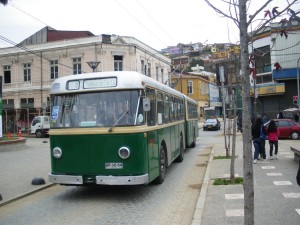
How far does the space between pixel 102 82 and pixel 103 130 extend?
1151mm

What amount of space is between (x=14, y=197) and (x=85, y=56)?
3319cm

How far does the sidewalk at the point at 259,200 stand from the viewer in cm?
649

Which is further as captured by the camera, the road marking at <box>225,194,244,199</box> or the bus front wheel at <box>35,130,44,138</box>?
the bus front wheel at <box>35,130,44,138</box>

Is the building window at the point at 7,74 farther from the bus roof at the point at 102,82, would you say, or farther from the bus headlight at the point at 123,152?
the bus headlight at the point at 123,152

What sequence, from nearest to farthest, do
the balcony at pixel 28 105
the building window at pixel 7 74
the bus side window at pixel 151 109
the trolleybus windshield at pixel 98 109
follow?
the trolleybus windshield at pixel 98 109, the bus side window at pixel 151 109, the balcony at pixel 28 105, the building window at pixel 7 74

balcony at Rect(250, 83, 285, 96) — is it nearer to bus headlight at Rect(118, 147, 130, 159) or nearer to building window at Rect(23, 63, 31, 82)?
building window at Rect(23, 63, 31, 82)

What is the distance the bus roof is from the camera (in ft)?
29.1

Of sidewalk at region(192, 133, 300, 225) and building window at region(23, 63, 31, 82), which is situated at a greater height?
building window at region(23, 63, 31, 82)

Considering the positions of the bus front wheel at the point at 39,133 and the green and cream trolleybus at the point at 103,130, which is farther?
the bus front wheel at the point at 39,133

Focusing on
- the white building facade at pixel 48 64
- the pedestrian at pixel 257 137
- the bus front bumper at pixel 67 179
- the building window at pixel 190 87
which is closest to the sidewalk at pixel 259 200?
the pedestrian at pixel 257 137

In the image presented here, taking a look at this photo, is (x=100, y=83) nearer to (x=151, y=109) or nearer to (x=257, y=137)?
(x=151, y=109)

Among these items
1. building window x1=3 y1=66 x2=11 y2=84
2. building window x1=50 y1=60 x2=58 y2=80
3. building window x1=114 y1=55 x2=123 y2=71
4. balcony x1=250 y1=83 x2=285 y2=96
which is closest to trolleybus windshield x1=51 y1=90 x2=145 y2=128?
building window x1=114 y1=55 x2=123 y2=71

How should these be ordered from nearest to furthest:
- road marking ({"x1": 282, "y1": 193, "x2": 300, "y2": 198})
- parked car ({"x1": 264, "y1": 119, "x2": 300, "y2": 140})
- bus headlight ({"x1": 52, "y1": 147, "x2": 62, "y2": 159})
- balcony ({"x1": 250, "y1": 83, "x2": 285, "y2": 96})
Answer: road marking ({"x1": 282, "y1": 193, "x2": 300, "y2": 198}) → bus headlight ({"x1": 52, "y1": 147, "x2": 62, "y2": 159}) → parked car ({"x1": 264, "y1": 119, "x2": 300, "y2": 140}) → balcony ({"x1": 250, "y1": 83, "x2": 285, "y2": 96})

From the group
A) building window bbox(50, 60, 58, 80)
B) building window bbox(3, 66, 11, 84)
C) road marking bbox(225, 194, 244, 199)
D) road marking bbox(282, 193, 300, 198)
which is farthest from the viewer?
building window bbox(3, 66, 11, 84)
